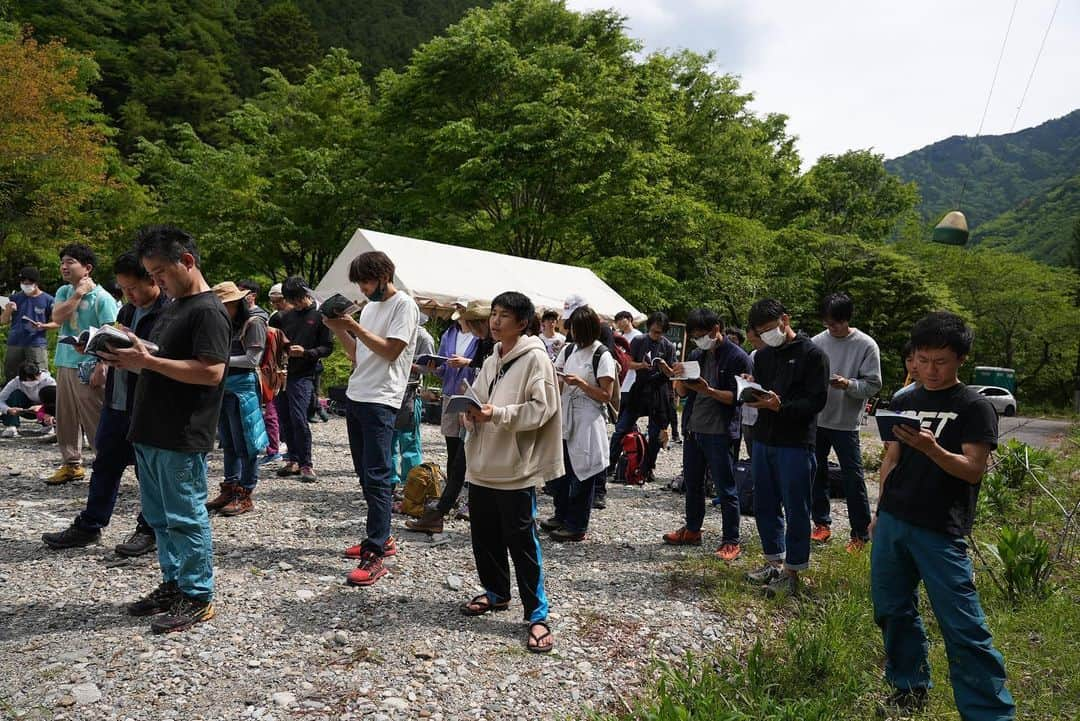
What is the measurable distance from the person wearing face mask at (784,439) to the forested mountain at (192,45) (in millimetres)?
25813

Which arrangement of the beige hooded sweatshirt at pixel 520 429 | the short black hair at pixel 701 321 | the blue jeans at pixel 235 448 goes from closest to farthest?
the beige hooded sweatshirt at pixel 520 429 < the short black hair at pixel 701 321 < the blue jeans at pixel 235 448

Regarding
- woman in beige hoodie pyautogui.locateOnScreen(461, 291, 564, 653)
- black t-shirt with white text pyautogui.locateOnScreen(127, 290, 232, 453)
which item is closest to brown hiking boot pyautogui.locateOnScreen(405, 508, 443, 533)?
woman in beige hoodie pyautogui.locateOnScreen(461, 291, 564, 653)

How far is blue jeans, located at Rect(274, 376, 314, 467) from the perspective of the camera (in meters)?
6.79

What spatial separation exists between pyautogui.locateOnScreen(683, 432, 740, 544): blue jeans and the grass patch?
0.41 metres

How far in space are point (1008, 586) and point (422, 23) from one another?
50.7 meters

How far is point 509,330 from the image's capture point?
3.58 meters

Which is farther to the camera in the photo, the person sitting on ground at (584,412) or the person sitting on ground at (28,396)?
the person sitting on ground at (28,396)

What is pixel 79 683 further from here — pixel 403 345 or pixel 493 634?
pixel 403 345

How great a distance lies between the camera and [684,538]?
5.57 metres

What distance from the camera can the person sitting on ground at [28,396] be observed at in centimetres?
816

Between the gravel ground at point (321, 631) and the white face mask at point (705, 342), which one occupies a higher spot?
the white face mask at point (705, 342)

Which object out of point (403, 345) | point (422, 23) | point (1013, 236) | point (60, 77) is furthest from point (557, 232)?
point (1013, 236)

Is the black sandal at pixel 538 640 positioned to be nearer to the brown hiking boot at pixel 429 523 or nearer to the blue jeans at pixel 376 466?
the blue jeans at pixel 376 466

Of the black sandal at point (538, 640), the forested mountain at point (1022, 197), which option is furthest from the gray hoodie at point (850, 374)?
the forested mountain at point (1022, 197)
